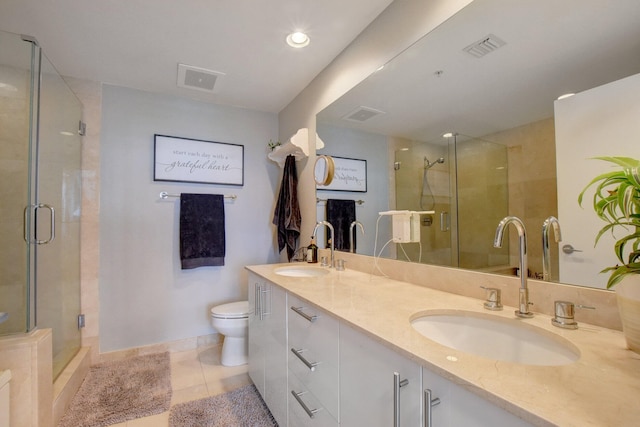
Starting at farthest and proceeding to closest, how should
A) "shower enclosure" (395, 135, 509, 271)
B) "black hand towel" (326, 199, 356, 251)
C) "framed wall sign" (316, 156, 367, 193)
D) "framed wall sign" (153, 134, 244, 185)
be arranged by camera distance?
"framed wall sign" (153, 134, 244, 185) < "black hand towel" (326, 199, 356, 251) < "framed wall sign" (316, 156, 367, 193) < "shower enclosure" (395, 135, 509, 271)

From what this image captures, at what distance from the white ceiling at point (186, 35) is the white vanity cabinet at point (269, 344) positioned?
1.55 m

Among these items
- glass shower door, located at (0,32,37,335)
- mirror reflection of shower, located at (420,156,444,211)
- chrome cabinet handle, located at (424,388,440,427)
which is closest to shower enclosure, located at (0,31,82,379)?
glass shower door, located at (0,32,37,335)

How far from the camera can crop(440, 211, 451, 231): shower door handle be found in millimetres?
1339

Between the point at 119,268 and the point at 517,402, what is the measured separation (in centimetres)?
271

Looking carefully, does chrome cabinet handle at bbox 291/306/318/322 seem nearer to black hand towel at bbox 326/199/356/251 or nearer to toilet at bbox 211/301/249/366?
black hand towel at bbox 326/199/356/251

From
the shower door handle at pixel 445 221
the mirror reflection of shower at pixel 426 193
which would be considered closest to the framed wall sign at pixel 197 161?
the mirror reflection of shower at pixel 426 193

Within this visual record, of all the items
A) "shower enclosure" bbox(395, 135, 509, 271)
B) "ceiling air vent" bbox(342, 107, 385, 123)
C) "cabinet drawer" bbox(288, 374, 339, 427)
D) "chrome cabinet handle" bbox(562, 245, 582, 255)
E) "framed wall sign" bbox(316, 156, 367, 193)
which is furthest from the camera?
"framed wall sign" bbox(316, 156, 367, 193)

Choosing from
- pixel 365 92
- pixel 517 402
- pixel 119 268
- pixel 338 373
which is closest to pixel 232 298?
pixel 119 268

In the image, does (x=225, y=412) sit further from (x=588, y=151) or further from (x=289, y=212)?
(x=588, y=151)

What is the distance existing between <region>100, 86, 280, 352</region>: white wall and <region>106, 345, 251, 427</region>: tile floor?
236 mm

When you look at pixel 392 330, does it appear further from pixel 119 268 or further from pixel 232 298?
pixel 119 268

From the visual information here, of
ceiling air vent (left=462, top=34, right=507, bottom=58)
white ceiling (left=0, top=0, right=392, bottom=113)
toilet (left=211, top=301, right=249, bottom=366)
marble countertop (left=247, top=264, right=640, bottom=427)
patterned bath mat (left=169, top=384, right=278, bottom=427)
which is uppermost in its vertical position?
white ceiling (left=0, top=0, right=392, bottom=113)

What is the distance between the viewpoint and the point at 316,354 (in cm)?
109

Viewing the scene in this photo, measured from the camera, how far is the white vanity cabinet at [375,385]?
0.68 m
